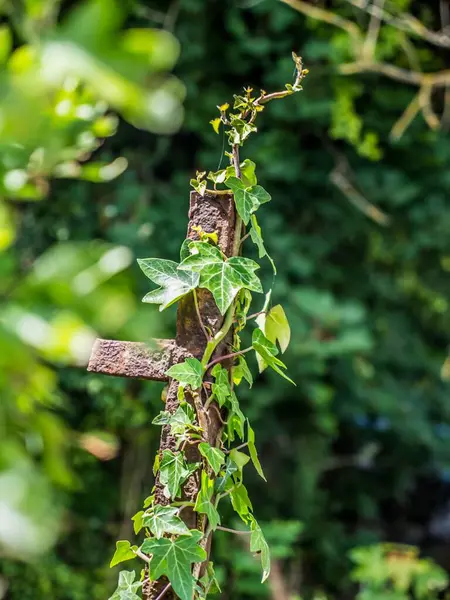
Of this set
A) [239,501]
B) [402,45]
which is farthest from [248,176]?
[402,45]

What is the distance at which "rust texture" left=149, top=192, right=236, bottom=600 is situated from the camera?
869 mm

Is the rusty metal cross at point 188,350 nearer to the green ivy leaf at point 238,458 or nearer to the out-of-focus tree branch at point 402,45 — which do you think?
the green ivy leaf at point 238,458

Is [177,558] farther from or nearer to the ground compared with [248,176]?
nearer to the ground

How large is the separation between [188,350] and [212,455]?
117 mm

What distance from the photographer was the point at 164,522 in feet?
2.78

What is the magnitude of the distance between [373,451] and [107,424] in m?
1.09

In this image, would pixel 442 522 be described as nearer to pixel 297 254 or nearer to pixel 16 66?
pixel 297 254

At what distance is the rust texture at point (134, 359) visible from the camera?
2.90 feet

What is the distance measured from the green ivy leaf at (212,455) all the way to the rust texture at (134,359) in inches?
3.6

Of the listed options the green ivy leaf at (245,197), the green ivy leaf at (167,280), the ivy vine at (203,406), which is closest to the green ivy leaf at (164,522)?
the ivy vine at (203,406)

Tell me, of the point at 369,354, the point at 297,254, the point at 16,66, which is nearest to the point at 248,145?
the point at 297,254

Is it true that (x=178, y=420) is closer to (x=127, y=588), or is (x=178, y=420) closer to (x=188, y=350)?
(x=188, y=350)

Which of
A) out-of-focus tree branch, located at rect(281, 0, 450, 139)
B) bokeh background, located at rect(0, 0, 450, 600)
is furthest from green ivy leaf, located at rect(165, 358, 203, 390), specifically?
out-of-focus tree branch, located at rect(281, 0, 450, 139)

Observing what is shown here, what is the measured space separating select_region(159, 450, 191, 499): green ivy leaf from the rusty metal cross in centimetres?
2
